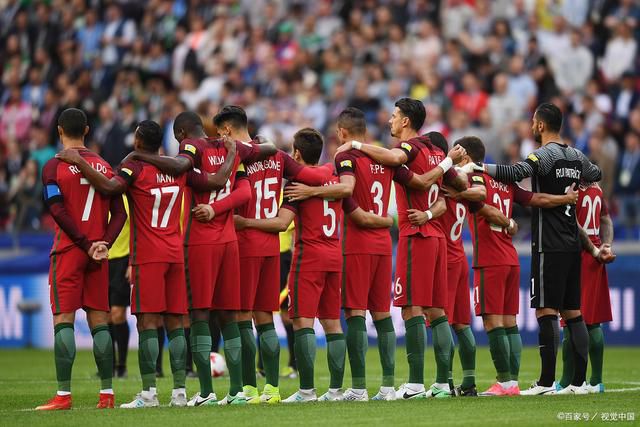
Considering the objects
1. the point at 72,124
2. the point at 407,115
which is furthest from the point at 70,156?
the point at 407,115


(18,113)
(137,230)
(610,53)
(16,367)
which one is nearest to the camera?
(137,230)

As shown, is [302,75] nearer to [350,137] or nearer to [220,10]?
[220,10]

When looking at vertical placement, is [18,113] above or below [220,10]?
below

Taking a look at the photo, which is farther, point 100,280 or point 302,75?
point 302,75

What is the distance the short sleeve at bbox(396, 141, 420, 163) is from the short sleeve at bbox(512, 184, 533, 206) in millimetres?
1266

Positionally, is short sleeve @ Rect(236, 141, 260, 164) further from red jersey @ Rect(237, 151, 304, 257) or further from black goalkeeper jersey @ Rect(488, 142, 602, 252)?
black goalkeeper jersey @ Rect(488, 142, 602, 252)

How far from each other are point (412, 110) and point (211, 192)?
226cm

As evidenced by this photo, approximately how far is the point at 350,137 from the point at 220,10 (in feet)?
60.1

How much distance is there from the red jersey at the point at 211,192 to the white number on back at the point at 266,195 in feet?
0.95

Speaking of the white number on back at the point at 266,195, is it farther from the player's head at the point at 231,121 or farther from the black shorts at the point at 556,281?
the black shorts at the point at 556,281

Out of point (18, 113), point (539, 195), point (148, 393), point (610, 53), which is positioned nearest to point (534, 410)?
point (539, 195)

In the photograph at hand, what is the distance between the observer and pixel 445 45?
2738 centimetres

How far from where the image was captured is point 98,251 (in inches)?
468

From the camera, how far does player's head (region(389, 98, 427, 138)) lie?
12891mm
